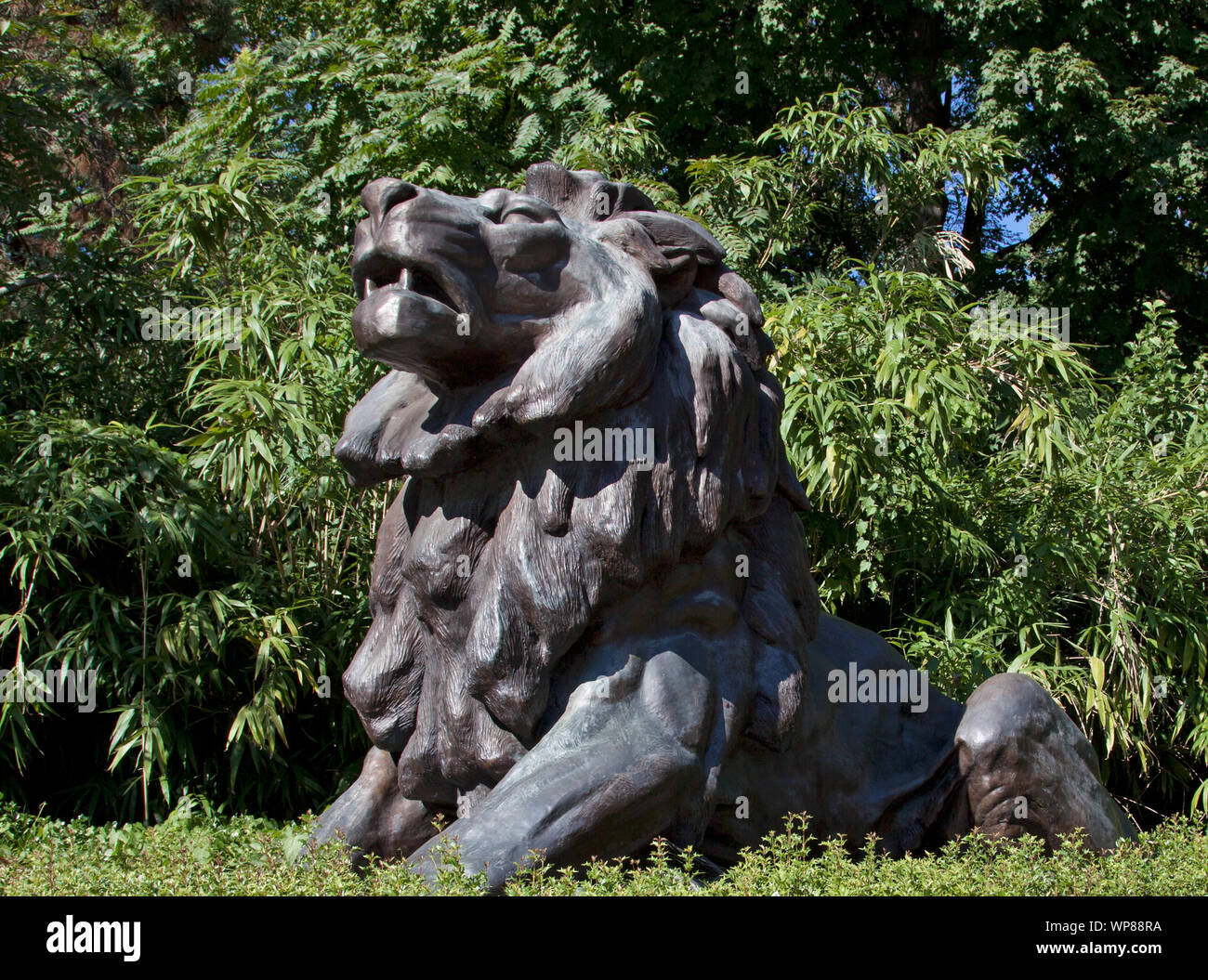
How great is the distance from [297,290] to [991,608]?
2766 mm

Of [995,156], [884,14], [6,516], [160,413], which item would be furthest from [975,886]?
[884,14]

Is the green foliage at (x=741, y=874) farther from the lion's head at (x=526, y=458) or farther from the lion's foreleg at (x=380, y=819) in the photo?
the lion's head at (x=526, y=458)

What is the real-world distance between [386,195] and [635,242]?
497mm

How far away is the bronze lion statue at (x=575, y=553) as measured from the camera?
2174 millimetres

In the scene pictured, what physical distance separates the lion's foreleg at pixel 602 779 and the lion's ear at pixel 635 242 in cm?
75
